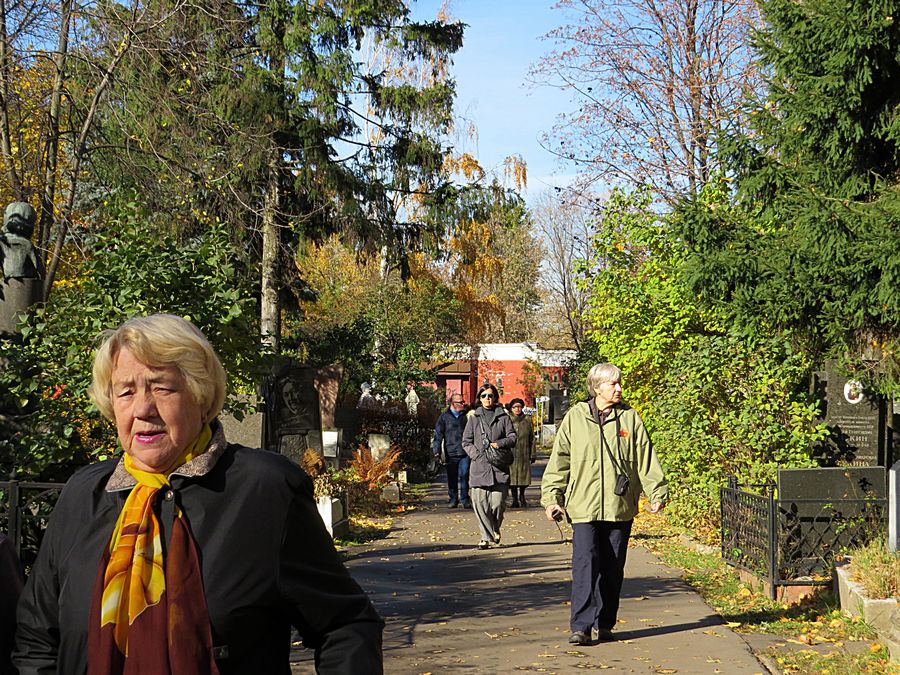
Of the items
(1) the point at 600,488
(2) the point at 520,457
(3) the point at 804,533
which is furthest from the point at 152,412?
(2) the point at 520,457

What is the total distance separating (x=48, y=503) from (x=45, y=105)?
563 centimetres

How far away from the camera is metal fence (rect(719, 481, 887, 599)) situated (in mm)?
9805

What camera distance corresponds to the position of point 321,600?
2.65 meters

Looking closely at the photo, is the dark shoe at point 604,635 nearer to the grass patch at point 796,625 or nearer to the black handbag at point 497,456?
the grass patch at point 796,625

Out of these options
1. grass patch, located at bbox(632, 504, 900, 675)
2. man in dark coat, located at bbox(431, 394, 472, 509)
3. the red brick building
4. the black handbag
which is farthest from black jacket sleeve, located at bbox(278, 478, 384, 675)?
the red brick building

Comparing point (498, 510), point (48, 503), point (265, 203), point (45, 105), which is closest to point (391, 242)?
point (265, 203)

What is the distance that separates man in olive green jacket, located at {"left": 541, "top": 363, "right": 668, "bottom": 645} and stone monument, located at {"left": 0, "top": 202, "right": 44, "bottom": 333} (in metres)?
4.05

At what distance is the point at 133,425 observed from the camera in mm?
2717

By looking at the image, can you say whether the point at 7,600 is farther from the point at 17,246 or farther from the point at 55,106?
the point at 55,106

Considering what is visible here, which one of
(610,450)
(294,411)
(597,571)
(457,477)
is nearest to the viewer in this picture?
(597,571)

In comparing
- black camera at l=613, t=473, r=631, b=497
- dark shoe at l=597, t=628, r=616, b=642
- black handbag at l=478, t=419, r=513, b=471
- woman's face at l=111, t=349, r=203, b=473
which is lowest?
dark shoe at l=597, t=628, r=616, b=642

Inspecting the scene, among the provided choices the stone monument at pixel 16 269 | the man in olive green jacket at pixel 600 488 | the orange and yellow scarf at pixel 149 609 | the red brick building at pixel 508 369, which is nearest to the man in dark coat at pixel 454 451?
the man in olive green jacket at pixel 600 488

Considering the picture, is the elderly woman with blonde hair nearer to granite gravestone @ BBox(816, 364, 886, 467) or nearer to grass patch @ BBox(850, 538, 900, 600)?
grass patch @ BBox(850, 538, 900, 600)

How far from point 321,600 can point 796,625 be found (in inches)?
276
